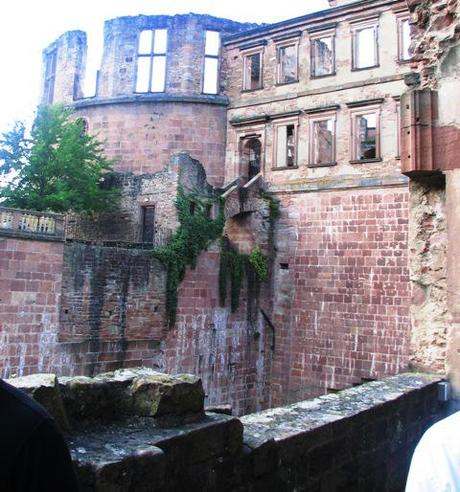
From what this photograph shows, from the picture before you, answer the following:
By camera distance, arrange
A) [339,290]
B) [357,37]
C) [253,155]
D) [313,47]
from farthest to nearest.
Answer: [253,155] < [313,47] < [357,37] < [339,290]

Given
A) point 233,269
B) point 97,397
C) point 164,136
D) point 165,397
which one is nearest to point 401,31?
point 164,136

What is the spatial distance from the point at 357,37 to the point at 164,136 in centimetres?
787

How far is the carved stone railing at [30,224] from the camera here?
474 inches

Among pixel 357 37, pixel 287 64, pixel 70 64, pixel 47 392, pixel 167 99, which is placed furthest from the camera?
pixel 70 64

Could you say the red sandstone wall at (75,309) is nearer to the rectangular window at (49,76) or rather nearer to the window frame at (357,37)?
the window frame at (357,37)

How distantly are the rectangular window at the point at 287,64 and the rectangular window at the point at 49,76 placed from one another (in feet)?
32.6

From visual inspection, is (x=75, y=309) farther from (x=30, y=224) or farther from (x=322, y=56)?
(x=322, y=56)

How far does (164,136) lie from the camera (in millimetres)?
21359

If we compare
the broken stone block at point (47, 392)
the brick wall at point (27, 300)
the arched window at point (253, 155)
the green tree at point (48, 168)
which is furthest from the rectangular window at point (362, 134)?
the broken stone block at point (47, 392)

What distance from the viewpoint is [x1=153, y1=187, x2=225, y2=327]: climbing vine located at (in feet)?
49.9

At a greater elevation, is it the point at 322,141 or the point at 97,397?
the point at 322,141

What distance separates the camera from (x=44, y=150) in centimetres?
1669

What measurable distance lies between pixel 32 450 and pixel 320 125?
19.8 m

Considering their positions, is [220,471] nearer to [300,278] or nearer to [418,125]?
[418,125]
